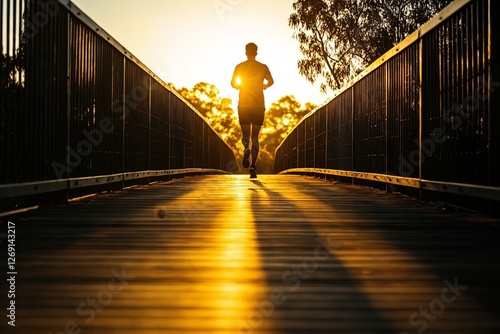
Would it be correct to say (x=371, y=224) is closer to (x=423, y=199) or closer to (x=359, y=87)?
(x=423, y=199)

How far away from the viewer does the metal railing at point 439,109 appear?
14.3ft

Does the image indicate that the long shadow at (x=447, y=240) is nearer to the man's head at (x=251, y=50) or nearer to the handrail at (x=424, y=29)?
the handrail at (x=424, y=29)

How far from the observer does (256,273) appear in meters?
2.74

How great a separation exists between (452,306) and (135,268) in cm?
130

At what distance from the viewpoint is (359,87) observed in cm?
963

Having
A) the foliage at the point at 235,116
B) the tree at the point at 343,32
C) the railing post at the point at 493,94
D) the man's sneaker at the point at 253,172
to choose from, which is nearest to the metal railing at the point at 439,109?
the railing post at the point at 493,94

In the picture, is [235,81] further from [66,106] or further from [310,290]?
[310,290]

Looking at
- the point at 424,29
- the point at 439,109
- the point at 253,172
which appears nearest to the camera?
the point at 439,109

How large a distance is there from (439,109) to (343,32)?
97.4ft

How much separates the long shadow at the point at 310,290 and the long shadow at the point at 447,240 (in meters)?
0.35

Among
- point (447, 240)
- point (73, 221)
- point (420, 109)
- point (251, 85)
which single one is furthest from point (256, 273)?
point (251, 85)

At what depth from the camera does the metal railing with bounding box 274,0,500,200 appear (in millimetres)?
4350

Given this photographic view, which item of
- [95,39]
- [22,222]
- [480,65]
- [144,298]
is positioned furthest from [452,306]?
[95,39]

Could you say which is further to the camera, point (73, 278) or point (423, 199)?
point (423, 199)
